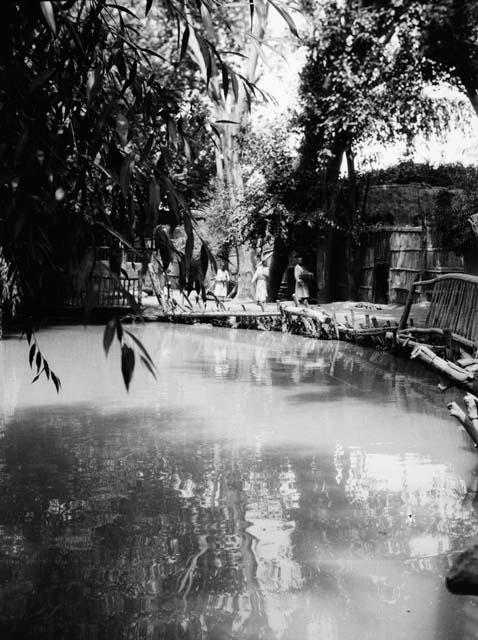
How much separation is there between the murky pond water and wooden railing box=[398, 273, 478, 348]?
1015 millimetres

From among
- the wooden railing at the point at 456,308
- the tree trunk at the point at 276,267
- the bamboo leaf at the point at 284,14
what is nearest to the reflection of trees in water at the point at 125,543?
the bamboo leaf at the point at 284,14

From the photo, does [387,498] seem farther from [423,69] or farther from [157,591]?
[423,69]

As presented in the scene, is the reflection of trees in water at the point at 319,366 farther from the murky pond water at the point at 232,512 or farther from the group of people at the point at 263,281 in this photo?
the group of people at the point at 263,281

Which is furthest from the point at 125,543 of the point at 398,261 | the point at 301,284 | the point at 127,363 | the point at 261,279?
the point at 261,279

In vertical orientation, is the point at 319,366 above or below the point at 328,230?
below

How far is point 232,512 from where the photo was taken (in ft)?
21.9

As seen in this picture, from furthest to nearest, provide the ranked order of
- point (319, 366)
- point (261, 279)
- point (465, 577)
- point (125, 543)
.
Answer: point (261, 279) → point (319, 366) → point (125, 543) → point (465, 577)

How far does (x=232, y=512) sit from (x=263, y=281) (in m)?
19.9

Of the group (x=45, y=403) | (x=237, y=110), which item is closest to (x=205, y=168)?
(x=237, y=110)

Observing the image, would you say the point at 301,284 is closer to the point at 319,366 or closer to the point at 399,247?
the point at 399,247

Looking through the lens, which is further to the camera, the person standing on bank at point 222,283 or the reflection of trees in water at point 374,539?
the person standing on bank at point 222,283

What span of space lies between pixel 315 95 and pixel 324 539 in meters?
16.9

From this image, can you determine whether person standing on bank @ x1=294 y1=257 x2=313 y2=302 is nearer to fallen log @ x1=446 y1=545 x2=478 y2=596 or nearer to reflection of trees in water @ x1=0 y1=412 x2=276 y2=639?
reflection of trees in water @ x1=0 y1=412 x2=276 y2=639

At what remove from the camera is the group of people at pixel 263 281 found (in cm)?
2308
